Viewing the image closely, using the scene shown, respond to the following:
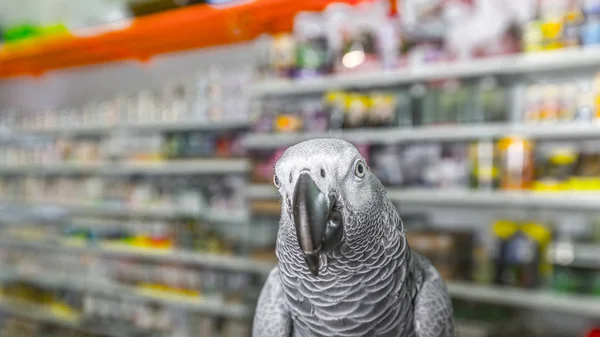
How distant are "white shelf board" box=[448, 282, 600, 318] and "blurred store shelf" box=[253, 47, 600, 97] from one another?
2.84ft

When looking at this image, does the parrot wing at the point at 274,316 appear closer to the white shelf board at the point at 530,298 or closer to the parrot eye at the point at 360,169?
the parrot eye at the point at 360,169

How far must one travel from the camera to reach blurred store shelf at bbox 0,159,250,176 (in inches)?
110

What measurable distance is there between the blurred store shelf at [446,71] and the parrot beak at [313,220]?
1521mm

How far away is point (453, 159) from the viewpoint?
2119mm

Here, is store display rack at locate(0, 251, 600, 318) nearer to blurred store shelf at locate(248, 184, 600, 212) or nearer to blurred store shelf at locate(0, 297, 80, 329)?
blurred store shelf at locate(248, 184, 600, 212)

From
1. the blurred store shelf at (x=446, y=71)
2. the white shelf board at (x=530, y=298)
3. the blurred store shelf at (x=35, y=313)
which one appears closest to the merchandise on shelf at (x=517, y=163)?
the blurred store shelf at (x=446, y=71)

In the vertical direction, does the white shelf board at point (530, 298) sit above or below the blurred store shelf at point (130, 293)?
above

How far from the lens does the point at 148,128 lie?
10.5ft

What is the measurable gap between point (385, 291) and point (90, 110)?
3249mm

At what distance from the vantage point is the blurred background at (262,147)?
76.4 inches

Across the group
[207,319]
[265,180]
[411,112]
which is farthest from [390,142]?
[207,319]

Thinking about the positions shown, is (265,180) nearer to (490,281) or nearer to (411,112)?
(411,112)

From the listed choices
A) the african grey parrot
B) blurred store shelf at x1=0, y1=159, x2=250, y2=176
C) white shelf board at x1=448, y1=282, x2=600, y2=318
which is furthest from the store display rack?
the african grey parrot

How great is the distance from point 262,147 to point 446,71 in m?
1.01
